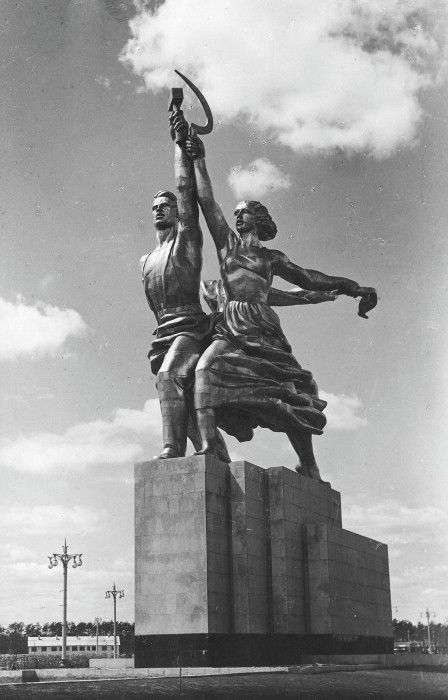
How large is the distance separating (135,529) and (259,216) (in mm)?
6667

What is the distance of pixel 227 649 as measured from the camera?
1552 centimetres

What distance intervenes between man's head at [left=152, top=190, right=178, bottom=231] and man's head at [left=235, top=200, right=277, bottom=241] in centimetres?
135

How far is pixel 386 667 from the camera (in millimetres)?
17219

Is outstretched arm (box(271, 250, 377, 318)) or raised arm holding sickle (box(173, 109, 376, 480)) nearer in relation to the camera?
raised arm holding sickle (box(173, 109, 376, 480))

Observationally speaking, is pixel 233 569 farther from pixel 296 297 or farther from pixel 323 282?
pixel 323 282

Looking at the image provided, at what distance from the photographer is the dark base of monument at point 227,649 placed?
595 inches

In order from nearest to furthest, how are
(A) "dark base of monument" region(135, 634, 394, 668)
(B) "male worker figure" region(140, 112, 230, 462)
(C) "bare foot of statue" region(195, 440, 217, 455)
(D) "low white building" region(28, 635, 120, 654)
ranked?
1. (A) "dark base of monument" region(135, 634, 394, 668)
2. (C) "bare foot of statue" region(195, 440, 217, 455)
3. (B) "male worker figure" region(140, 112, 230, 462)
4. (D) "low white building" region(28, 635, 120, 654)

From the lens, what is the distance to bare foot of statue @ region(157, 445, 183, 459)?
16.6 metres

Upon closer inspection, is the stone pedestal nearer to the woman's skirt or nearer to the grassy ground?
the woman's skirt

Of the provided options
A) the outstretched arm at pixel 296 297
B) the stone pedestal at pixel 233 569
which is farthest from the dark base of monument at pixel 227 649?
the outstretched arm at pixel 296 297

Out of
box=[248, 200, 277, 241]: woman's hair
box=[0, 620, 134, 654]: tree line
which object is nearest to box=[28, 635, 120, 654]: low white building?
box=[0, 620, 134, 654]: tree line

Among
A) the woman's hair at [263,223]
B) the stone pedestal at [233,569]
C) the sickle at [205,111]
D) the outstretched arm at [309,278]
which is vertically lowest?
the stone pedestal at [233,569]

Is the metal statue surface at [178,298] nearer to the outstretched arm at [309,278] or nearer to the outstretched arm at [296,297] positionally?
the outstretched arm at [309,278]

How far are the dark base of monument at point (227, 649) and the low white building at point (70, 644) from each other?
33.9 metres
